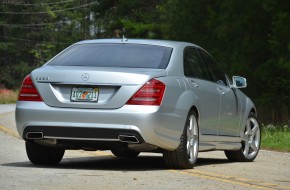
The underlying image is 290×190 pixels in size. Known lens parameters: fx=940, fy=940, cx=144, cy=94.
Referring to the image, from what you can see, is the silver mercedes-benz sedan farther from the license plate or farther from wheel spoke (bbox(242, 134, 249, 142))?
wheel spoke (bbox(242, 134, 249, 142))

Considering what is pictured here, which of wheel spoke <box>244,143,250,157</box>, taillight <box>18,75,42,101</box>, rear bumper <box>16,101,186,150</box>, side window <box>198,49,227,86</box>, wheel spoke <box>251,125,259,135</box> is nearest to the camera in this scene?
rear bumper <box>16,101,186,150</box>

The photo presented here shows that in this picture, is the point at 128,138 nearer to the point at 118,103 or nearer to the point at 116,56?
the point at 118,103

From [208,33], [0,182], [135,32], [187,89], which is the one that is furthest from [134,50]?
[135,32]

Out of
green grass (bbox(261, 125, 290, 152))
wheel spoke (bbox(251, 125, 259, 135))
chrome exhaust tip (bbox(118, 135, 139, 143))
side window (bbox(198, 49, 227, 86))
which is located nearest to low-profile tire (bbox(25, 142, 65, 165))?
chrome exhaust tip (bbox(118, 135, 139, 143))

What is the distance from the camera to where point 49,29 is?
105375 mm

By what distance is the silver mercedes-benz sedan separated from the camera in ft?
34.3

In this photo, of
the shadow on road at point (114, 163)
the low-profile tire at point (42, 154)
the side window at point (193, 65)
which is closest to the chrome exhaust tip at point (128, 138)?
the shadow on road at point (114, 163)

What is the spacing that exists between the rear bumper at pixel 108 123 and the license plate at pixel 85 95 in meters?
0.12

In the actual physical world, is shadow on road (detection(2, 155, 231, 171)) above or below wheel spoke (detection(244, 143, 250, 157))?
above

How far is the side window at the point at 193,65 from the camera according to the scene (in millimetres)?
11680

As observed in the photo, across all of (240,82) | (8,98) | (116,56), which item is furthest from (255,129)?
(8,98)

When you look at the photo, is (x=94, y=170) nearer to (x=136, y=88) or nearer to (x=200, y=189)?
(x=136, y=88)

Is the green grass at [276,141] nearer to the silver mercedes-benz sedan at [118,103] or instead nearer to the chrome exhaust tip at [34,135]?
the silver mercedes-benz sedan at [118,103]

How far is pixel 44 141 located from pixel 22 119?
36 cm
